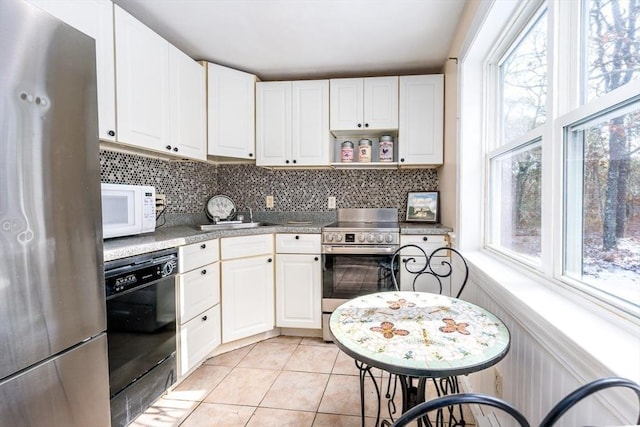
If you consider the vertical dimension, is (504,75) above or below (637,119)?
above

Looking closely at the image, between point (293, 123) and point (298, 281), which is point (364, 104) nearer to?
point (293, 123)

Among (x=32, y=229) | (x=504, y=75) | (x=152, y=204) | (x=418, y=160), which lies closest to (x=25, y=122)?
(x=32, y=229)

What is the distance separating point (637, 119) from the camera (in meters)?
0.77

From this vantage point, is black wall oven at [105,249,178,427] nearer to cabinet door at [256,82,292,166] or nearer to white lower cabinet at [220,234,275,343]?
white lower cabinet at [220,234,275,343]

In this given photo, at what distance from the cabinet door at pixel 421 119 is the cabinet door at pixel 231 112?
1.32m

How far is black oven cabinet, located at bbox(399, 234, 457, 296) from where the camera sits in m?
2.45

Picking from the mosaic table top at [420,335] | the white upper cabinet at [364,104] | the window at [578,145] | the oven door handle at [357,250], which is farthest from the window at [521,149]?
the white upper cabinet at [364,104]

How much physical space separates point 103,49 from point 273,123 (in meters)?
1.40

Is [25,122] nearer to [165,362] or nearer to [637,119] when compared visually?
[165,362]

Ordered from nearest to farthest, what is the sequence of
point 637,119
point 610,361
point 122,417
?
1. point 610,361
2. point 637,119
3. point 122,417

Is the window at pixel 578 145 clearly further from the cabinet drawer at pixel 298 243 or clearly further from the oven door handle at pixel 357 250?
the cabinet drawer at pixel 298 243

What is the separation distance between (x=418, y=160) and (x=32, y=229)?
2517mm

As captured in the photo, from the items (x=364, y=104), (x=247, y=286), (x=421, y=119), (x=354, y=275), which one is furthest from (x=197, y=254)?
(x=421, y=119)

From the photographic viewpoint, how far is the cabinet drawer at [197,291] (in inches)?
78.0
